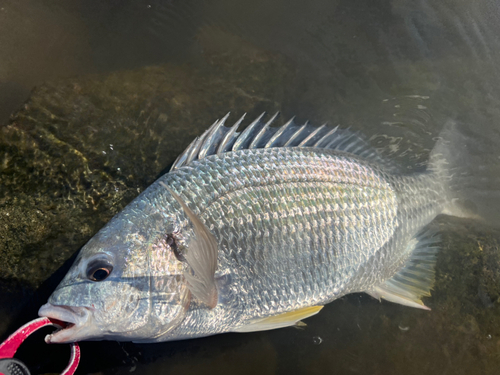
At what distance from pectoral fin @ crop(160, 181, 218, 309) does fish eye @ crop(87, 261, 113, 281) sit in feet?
1.44

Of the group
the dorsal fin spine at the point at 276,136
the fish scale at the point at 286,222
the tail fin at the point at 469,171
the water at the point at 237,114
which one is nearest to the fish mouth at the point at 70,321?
the fish scale at the point at 286,222

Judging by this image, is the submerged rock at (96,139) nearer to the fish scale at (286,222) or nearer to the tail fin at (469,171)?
the fish scale at (286,222)

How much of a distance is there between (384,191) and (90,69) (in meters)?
2.55

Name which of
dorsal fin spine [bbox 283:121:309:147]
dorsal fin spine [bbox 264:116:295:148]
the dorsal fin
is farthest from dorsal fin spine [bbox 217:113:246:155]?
dorsal fin spine [bbox 283:121:309:147]

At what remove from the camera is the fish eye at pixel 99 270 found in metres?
1.74

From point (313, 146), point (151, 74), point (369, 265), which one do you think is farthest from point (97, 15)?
point (369, 265)

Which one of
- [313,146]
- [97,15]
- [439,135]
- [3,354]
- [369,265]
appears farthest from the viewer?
[439,135]

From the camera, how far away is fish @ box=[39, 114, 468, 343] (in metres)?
1.74

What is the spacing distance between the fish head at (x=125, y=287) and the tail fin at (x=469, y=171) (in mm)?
2405

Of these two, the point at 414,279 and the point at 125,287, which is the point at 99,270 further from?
the point at 414,279

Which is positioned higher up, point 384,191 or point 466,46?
point 466,46

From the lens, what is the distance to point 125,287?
171cm

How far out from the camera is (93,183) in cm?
242

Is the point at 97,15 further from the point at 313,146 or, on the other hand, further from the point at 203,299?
the point at 203,299
